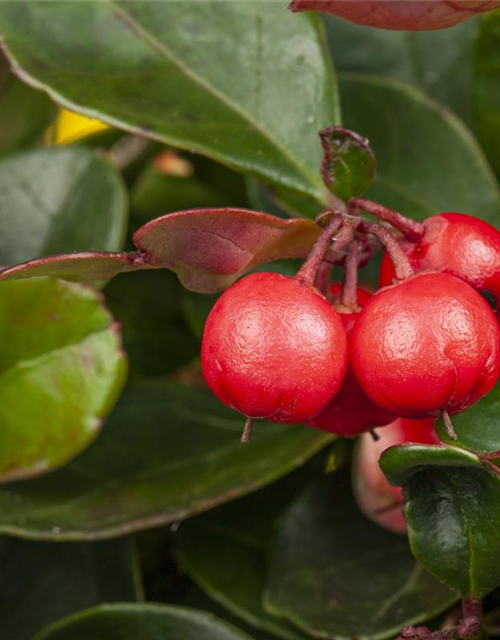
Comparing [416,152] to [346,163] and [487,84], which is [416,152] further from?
[346,163]

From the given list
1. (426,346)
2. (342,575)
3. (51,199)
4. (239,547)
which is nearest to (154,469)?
(239,547)

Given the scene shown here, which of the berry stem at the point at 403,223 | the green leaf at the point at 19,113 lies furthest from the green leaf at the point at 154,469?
the green leaf at the point at 19,113

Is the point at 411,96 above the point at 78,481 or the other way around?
above

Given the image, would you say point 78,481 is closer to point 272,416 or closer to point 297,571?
point 297,571

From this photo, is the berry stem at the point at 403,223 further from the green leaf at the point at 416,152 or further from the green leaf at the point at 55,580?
the green leaf at the point at 55,580

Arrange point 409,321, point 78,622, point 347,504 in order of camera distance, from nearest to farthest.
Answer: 1. point 409,321
2. point 78,622
3. point 347,504

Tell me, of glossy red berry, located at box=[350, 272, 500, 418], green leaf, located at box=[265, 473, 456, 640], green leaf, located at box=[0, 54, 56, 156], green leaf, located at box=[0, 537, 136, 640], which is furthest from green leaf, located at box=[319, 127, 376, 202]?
green leaf, located at box=[0, 54, 56, 156]

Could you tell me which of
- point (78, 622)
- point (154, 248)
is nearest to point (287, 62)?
point (154, 248)
